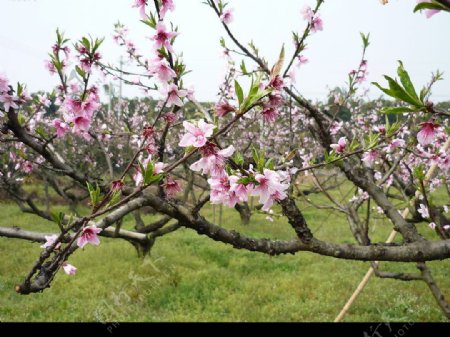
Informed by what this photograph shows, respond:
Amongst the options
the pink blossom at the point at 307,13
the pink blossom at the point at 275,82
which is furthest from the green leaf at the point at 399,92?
the pink blossom at the point at 307,13

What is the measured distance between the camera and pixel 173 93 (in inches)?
63.0

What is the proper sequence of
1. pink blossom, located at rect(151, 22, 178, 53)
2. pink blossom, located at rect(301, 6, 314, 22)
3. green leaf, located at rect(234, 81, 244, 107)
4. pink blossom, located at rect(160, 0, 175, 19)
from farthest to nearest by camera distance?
pink blossom, located at rect(301, 6, 314, 22), pink blossom, located at rect(160, 0, 175, 19), pink blossom, located at rect(151, 22, 178, 53), green leaf, located at rect(234, 81, 244, 107)

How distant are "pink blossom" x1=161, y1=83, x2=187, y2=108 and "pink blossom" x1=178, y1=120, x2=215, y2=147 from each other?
0.36 m

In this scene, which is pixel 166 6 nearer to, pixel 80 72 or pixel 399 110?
pixel 80 72

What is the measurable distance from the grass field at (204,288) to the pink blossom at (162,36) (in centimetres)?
497

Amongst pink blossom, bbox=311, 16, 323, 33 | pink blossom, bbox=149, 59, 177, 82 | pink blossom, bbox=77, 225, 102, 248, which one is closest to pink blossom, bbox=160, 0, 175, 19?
pink blossom, bbox=149, 59, 177, 82

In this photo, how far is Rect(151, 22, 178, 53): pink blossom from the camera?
5.04ft

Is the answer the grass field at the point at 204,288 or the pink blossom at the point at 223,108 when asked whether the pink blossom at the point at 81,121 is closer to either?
the pink blossom at the point at 223,108

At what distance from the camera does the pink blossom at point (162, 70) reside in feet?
4.90

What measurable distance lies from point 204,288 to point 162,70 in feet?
19.6

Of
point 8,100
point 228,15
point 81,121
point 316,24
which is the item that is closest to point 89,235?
point 81,121

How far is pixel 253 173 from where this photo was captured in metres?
1.34

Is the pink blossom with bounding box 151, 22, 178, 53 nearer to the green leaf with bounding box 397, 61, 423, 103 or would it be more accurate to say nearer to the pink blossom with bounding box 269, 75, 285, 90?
the pink blossom with bounding box 269, 75, 285, 90
